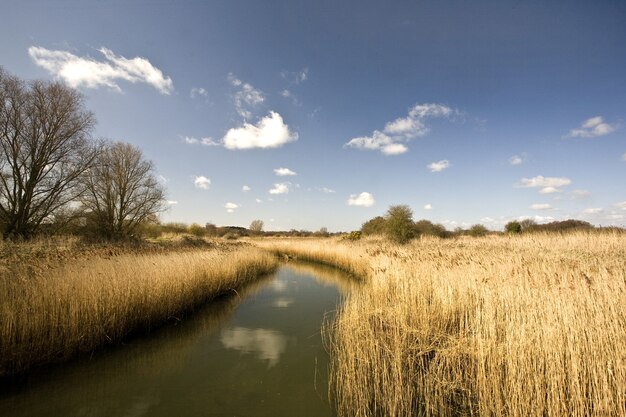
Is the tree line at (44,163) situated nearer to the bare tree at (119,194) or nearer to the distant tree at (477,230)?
the bare tree at (119,194)

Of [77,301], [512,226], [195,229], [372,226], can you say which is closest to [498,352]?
[77,301]

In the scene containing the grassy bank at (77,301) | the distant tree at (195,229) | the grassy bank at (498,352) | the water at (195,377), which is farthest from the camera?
the distant tree at (195,229)

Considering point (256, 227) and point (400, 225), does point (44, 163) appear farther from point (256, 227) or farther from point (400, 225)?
point (256, 227)

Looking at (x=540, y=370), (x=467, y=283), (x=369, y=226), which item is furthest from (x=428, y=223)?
(x=540, y=370)

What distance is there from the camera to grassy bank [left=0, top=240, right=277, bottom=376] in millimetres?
4492

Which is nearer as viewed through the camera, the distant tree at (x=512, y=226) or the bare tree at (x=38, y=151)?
the bare tree at (x=38, y=151)

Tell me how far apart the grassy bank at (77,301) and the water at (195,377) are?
362mm

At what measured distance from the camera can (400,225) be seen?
74.7ft

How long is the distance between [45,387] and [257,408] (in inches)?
128

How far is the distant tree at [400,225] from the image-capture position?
2261 centimetres

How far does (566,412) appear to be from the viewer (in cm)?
279

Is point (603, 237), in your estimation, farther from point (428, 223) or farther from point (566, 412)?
point (428, 223)

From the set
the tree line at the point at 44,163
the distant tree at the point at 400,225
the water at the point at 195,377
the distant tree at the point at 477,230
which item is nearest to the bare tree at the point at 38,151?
the tree line at the point at 44,163

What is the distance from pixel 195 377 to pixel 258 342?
1868 mm
